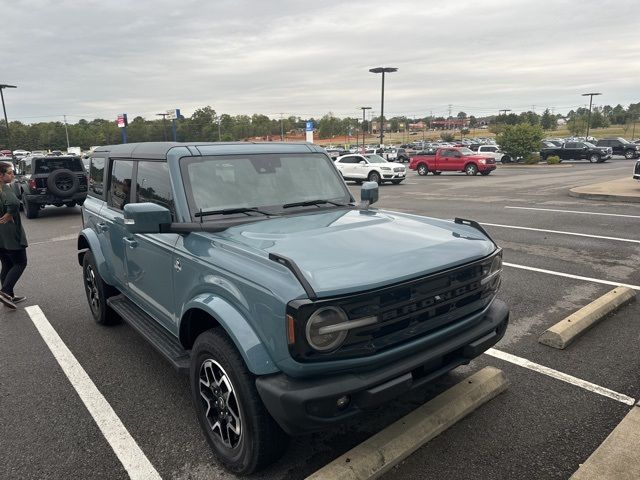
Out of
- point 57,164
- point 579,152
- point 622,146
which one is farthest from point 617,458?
point 622,146

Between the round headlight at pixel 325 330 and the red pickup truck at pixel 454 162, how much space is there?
28.2 metres

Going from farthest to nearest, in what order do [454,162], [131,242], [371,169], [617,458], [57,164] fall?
[454,162]
[371,169]
[57,164]
[131,242]
[617,458]

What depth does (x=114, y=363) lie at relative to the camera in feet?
14.2

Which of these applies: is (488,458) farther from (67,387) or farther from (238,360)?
(67,387)

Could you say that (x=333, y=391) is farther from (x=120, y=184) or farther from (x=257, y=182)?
(x=120, y=184)

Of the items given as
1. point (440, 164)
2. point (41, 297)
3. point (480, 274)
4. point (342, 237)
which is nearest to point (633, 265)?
point (480, 274)

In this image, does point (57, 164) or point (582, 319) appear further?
point (57, 164)

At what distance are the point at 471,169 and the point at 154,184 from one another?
27.8m

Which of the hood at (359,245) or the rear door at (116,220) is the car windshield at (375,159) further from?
the hood at (359,245)

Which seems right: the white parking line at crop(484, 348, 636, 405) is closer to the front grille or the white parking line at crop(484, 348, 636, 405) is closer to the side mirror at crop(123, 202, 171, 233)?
the front grille

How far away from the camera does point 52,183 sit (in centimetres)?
1384

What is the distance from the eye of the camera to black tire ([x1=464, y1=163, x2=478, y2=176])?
28.8 meters

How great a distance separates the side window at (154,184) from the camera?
139 inches

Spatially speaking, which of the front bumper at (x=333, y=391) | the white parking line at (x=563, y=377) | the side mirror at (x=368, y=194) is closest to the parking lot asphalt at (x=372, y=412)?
the white parking line at (x=563, y=377)
